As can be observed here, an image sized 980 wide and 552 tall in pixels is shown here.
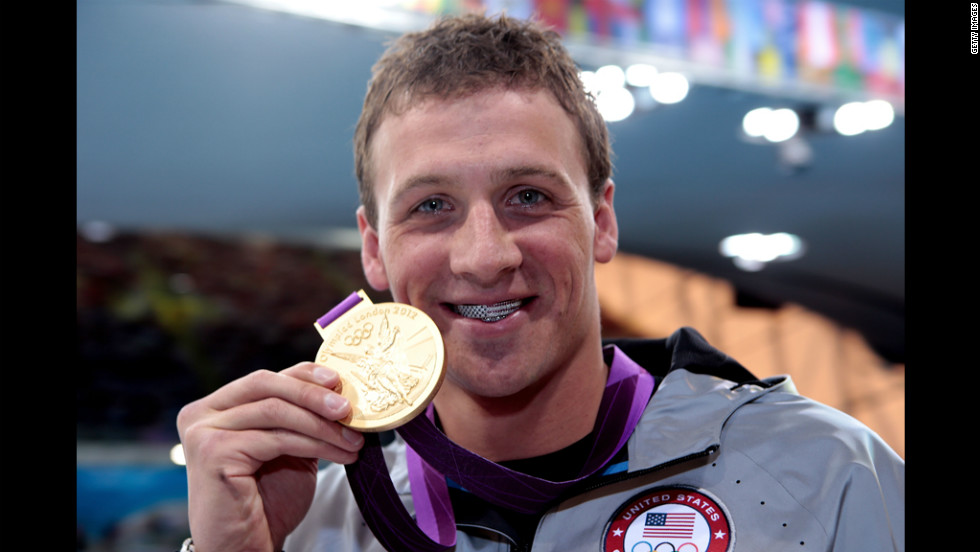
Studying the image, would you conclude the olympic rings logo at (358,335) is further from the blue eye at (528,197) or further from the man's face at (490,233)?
the blue eye at (528,197)

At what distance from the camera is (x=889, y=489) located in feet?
5.28

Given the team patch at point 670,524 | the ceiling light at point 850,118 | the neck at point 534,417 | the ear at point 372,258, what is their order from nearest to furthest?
1. the team patch at point 670,524
2. the neck at point 534,417
3. the ear at point 372,258
4. the ceiling light at point 850,118

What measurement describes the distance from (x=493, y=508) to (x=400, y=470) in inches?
14.4

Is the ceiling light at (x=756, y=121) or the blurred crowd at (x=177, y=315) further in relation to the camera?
the blurred crowd at (x=177, y=315)

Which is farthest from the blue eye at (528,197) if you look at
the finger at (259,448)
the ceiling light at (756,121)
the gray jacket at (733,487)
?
the ceiling light at (756,121)

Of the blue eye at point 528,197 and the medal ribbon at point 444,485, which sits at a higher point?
the blue eye at point 528,197

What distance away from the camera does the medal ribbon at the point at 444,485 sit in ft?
5.49

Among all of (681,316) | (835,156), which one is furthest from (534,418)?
(681,316)

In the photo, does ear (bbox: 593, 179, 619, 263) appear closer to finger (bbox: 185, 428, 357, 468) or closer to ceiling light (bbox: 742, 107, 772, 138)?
finger (bbox: 185, 428, 357, 468)

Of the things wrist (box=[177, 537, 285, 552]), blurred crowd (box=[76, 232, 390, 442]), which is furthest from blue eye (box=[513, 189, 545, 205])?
blurred crowd (box=[76, 232, 390, 442])

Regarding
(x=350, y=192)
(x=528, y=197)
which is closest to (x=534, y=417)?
(x=528, y=197)

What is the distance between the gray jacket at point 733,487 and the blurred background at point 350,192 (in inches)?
36.0

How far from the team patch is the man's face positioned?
331mm

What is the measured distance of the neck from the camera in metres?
1.91
